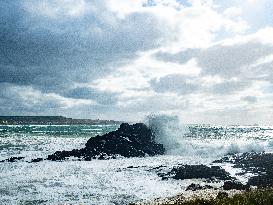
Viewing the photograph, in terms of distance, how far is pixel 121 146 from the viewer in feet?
143

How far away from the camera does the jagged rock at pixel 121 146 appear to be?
4103 cm

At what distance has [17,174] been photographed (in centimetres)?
2731

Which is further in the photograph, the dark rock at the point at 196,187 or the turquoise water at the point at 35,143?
the turquoise water at the point at 35,143

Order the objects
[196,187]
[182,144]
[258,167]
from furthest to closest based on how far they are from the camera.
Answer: [182,144] < [258,167] < [196,187]

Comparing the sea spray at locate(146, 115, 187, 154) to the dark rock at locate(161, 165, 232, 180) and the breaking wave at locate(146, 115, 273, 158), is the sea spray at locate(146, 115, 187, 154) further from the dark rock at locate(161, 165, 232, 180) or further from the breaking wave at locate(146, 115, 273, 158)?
the dark rock at locate(161, 165, 232, 180)

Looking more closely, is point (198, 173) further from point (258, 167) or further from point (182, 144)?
point (182, 144)

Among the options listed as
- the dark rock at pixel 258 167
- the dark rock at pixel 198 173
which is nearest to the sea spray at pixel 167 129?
the dark rock at pixel 258 167

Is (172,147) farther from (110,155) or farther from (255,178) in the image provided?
(255,178)

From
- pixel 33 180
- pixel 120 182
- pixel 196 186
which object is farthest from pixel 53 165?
pixel 196 186

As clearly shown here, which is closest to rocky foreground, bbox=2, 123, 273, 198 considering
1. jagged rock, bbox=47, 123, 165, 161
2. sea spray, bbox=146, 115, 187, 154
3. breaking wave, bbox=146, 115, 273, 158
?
jagged rock, bbox=47, 123, 165, 161

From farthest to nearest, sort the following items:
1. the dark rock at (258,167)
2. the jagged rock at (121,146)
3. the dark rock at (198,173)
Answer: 1. the jagged rock at (121,146)
2. the dark rock at (198,173)
3. the dark rock at (258,167)

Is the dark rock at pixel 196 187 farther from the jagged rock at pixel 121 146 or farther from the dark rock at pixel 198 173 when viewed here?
the jagged rock at pixel 121 146

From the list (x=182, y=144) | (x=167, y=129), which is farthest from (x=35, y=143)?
(x=182, y=144)

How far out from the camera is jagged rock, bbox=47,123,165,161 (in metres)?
41.0
